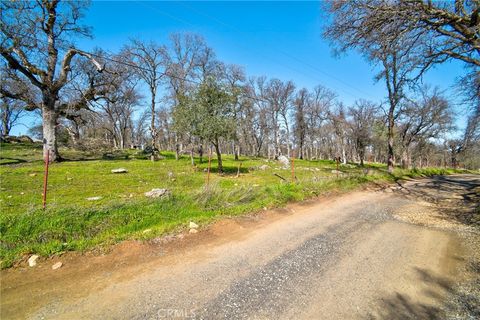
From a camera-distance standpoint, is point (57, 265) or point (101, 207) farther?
point (101, 207)

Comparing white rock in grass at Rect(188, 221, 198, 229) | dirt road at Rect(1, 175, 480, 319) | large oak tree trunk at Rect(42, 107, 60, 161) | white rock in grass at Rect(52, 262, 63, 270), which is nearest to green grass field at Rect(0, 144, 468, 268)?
white rock in grass at Rect(188, 221, 198, 229)

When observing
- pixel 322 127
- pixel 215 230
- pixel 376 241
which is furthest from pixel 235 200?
pixel 322 127

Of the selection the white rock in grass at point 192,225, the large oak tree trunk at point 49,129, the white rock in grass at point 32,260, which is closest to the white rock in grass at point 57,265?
the white rock in grass at point 32,260

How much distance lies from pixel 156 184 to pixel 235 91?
10.0 m

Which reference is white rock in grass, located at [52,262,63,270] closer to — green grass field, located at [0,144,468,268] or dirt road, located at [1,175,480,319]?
dirt road, located at [1,175,480,319]

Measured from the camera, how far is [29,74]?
1416 cm

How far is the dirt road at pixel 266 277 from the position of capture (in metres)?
2.56

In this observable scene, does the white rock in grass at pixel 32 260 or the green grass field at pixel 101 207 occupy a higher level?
the green grass field at pixel 101 207

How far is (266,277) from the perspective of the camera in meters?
3.23

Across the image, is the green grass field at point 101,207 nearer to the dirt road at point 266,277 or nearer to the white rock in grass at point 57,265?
the white rock in grass at point 57,265

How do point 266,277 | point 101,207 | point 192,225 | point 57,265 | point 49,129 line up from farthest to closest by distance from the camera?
1. point 49,129
2. point 101,207
3. point 192,225
4. point 57,265
5. point 266,277

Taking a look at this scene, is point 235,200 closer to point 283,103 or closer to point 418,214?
point 418,214

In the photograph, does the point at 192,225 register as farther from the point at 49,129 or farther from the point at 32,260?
the point at 49,129

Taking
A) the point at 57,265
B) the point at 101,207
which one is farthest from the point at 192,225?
the point at 57,265
